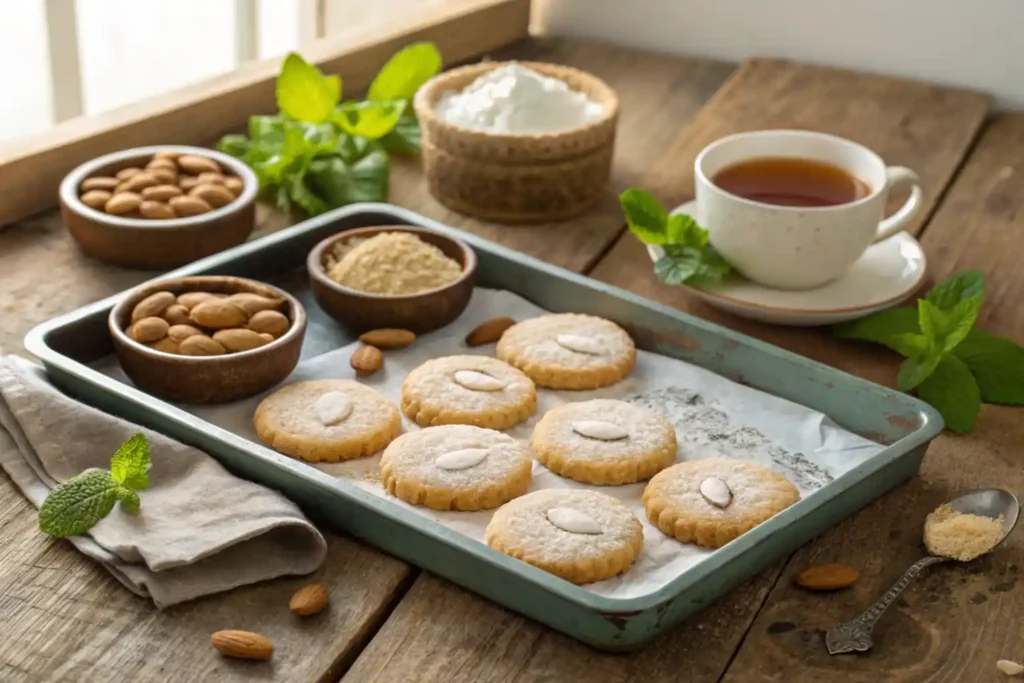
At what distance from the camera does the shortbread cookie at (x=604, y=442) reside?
3.54 ft

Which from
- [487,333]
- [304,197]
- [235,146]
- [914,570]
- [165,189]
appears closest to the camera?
[914,570]

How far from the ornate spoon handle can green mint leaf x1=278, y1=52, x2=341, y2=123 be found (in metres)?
0.98

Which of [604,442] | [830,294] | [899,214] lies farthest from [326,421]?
[899,214]

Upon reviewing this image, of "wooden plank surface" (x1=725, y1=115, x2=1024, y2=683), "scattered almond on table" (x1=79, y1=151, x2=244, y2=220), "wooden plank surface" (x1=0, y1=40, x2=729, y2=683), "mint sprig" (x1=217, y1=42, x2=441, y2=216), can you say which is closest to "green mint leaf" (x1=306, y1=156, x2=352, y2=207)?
"mint sprig" (x1=217, y1=42, x2=441, y2=216)

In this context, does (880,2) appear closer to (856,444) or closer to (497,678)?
(856,444)

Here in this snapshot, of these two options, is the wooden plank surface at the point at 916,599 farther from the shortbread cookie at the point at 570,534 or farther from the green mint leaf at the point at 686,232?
the green mint leaf at the point at 686,232

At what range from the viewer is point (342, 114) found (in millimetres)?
1656

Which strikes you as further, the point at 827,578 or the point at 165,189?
the point at 165,189

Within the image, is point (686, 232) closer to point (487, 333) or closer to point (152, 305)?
point (487, 333)

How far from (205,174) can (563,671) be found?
2.71 ft

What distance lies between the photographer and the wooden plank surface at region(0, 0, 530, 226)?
1513 mm

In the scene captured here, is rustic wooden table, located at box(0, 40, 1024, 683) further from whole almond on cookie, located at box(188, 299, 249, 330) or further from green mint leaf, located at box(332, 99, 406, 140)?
green mint leaf, located at box(332, 99, 406, 140)

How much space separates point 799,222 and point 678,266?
0.13 meters

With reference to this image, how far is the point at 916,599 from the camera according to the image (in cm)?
97
